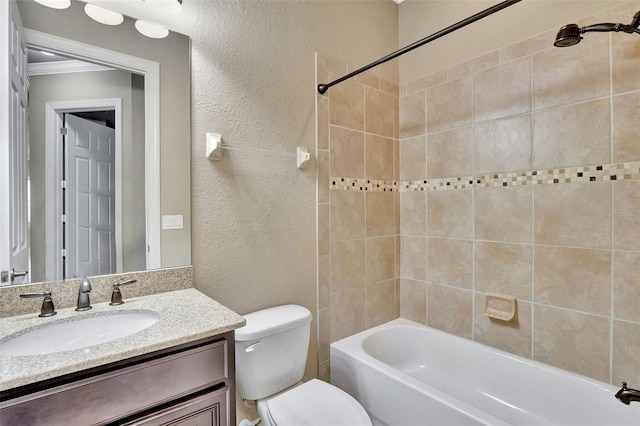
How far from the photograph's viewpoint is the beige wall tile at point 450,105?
1.97 meters

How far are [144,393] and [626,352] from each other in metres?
2.02

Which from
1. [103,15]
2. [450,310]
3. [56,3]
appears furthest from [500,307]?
[56,3]

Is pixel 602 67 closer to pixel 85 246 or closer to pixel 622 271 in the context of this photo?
pixel 622 271

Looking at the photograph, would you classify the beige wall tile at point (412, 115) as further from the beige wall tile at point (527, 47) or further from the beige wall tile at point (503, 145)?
the beige wall tile at point (527, 47)

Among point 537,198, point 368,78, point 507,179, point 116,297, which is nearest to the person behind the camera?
point 116,297

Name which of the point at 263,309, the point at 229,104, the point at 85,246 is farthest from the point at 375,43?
the point at 85,246


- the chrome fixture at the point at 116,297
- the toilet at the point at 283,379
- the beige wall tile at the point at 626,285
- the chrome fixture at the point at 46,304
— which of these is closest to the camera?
the chrome fixture at the point at 46,304

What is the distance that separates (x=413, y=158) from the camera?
2289 millimetres

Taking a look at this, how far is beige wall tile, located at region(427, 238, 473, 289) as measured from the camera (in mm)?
1991

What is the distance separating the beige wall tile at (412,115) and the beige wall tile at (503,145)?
0.42 meters

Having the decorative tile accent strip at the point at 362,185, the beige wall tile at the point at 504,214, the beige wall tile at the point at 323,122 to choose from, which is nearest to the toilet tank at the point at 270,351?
the decorative tile accent strip at the point at 362,185

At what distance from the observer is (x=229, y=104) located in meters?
1.56

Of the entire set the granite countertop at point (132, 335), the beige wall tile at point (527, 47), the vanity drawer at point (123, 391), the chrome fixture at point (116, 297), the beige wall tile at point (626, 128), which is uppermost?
the beige wall tile at point (527, 47)

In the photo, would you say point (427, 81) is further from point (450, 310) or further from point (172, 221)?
point (172, 221)
